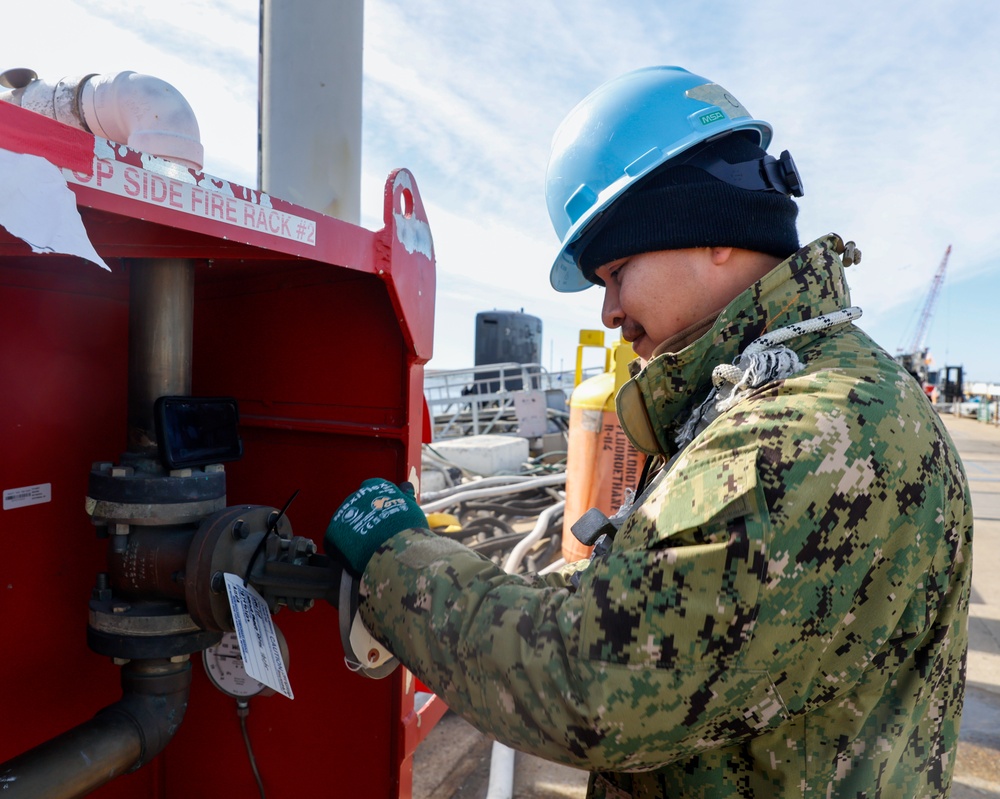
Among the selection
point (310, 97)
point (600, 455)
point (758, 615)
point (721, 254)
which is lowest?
point (600, 455)

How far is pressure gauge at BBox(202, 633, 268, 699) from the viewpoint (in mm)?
1716

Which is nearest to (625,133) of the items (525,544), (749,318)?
(749,318)

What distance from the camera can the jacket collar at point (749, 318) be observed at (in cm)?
105

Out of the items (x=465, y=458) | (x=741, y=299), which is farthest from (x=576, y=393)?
(x=741, y=299)

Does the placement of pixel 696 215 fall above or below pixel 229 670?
above

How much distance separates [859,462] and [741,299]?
1.12 ft

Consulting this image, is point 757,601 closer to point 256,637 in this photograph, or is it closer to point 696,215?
point 696,215

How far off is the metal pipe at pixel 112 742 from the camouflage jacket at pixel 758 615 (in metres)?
0.76

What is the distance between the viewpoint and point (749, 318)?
1.05 metres

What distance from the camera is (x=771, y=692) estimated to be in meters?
0.81

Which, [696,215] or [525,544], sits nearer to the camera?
[696,215]

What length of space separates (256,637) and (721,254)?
3.48ft

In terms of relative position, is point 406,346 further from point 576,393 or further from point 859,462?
point 576,393

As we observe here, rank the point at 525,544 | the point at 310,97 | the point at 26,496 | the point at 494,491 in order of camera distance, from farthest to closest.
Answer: the point at 494,491
the point at 525,544
the point at 310,97
the point at 26,496
